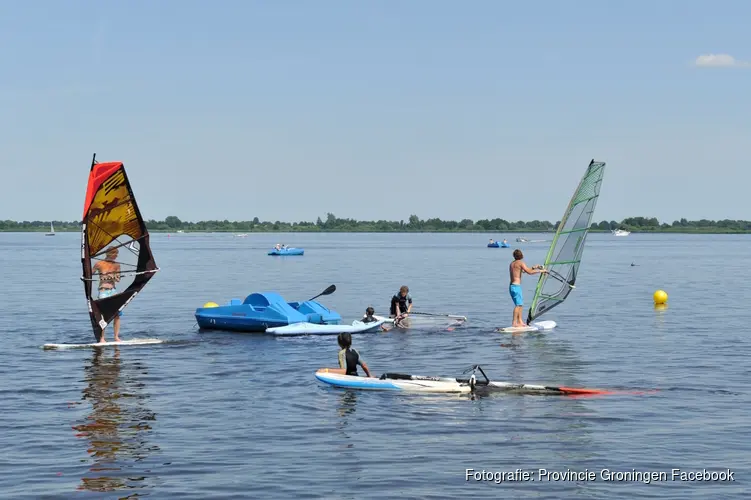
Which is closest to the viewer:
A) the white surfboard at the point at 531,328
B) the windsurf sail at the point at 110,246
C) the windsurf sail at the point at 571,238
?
the windsurf sail at the point at 110,246

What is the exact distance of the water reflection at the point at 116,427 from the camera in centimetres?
1307

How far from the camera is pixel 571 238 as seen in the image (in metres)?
29.1

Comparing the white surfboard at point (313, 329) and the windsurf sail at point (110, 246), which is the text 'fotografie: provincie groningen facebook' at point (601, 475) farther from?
the windsurf sail at point (110, 246)

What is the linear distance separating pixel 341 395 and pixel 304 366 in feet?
13.1

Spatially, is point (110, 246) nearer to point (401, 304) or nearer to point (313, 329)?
point (313, 329)

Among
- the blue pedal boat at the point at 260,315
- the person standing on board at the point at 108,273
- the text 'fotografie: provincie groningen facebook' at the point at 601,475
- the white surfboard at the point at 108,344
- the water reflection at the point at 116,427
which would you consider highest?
the person standing on board at the point at 108,273

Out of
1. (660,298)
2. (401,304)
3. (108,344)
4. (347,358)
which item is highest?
(401,304)

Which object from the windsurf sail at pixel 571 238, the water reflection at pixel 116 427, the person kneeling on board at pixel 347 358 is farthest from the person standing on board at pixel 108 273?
the windsurf sail at pixel 571 238

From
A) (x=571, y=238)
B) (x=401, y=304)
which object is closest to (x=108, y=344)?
(x=401, y=304)

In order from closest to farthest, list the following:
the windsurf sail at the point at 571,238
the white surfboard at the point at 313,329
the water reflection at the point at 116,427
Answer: the water reflection at the point at 116,427
the white surfboard at the point at 313,329
the windsurf sail at the point at 571,238

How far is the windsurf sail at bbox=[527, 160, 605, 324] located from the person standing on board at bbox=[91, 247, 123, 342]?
1220 centimetres

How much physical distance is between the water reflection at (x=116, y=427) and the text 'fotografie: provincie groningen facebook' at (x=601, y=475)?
4.60 metres

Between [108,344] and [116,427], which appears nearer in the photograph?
[116,427]

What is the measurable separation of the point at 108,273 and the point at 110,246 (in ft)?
2.44
